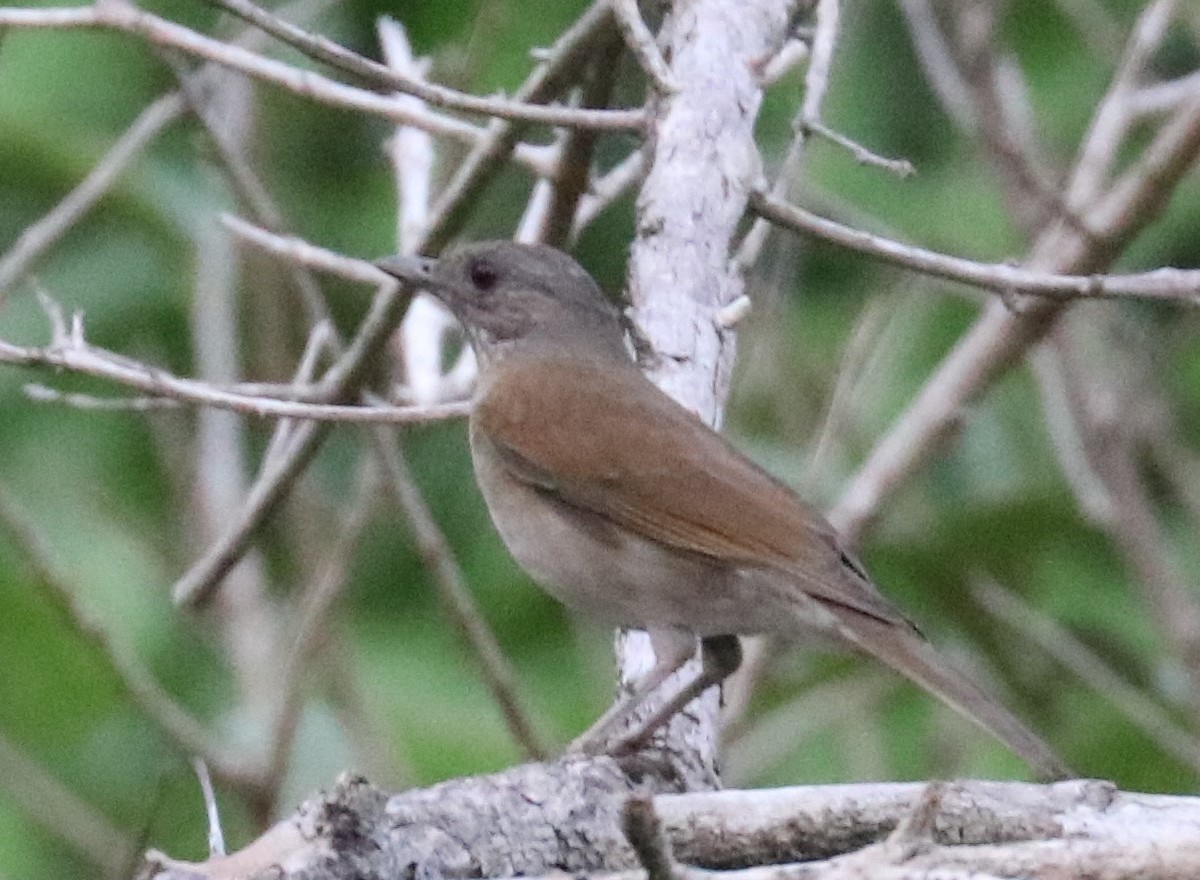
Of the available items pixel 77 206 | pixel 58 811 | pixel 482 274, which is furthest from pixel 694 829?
pixel 58 811

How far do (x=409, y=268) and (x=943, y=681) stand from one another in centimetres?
153

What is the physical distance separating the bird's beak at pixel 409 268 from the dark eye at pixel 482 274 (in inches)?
4.1

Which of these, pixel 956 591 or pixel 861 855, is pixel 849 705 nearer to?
pixel 956 591

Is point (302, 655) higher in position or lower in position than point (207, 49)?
lower

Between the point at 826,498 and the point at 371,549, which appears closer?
the point at 826,498

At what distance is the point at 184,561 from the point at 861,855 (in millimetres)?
4621

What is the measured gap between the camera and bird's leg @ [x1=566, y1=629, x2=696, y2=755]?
3.89m

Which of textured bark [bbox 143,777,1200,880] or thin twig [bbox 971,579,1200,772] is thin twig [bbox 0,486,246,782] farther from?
thin twig [bbox 971,579,1200,772]

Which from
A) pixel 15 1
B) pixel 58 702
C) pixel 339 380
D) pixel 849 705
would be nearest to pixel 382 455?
pixel 339 380

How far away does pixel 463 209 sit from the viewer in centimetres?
468

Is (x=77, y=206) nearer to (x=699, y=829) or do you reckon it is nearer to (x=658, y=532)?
(x=658, y=532)

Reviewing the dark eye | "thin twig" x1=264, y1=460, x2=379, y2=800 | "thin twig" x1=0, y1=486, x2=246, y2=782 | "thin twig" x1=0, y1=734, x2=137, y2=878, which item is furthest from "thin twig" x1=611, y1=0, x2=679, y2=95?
"thin twig" x1=0, y1=734, x2=137, y2=878

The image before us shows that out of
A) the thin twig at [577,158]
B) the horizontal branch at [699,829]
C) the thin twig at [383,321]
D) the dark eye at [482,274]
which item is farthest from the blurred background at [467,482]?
the horizontal branch at [699,829]

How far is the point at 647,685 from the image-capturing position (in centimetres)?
404
